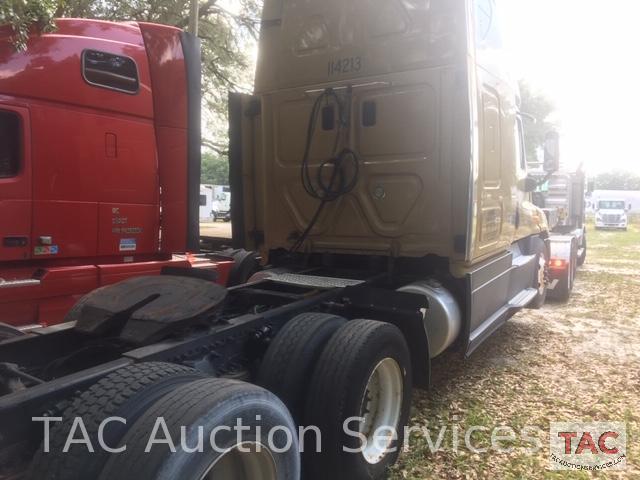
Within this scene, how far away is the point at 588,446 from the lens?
145 inches

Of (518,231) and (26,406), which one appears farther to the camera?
(518,231)

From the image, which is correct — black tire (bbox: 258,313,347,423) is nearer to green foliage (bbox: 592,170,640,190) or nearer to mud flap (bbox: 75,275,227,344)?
mud flap (bbox: 75,275,227,344)

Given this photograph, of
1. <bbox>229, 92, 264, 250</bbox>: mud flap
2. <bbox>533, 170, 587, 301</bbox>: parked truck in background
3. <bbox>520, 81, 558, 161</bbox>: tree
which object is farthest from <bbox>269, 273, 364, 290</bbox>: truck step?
<bbox>520, 81, 558, 161</bbox>: tree

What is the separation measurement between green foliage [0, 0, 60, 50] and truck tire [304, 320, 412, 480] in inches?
147

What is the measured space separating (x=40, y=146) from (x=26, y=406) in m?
3.34

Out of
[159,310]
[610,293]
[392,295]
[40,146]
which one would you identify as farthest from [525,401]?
[610,293]

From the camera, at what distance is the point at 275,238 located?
5055mm

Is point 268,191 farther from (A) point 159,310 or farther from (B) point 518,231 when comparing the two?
(B) point 518,231

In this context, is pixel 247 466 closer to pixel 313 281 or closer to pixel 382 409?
pixel 382 409

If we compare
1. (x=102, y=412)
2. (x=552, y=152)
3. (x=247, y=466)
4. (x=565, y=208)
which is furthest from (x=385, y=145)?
(x=565, y=208)

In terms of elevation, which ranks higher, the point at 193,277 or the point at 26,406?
the point at 193,277

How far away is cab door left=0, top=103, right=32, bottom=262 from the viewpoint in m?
4.34

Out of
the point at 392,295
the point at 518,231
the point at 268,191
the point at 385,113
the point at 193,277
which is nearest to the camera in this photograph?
the point at 193,277

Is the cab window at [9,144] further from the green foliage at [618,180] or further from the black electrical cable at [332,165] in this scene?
the green foliage at [618,180]
